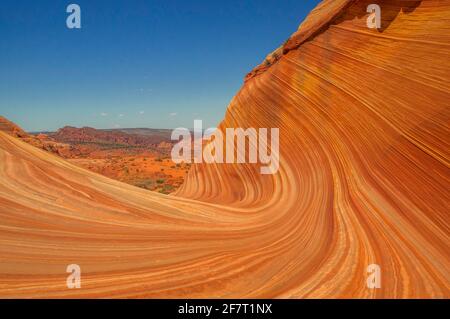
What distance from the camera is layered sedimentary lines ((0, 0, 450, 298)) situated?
331cm

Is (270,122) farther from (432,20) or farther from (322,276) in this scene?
(322,276)

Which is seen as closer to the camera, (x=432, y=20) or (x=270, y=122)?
(x=432, y=20)

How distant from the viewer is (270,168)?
30.4 feet

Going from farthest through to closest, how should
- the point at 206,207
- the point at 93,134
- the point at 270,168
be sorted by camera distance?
the point at 93,134
the point at 270,168
the point at 206,207

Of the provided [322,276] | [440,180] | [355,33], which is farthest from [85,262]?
[355,33]

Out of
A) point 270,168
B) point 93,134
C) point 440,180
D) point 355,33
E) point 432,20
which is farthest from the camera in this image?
point 93,134

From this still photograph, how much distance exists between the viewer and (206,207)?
6.41 m

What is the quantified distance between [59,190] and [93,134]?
122369mm

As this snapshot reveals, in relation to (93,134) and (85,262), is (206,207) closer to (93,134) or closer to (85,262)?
(85,262)

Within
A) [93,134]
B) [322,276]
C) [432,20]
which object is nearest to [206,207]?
[322,276]

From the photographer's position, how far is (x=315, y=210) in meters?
5.84

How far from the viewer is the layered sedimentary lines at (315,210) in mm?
3314

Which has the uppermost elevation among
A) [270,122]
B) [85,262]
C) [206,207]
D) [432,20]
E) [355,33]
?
[355,33]

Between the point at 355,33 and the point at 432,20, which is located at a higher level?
the point at 355,33
